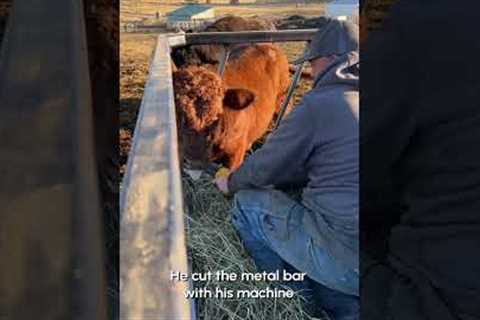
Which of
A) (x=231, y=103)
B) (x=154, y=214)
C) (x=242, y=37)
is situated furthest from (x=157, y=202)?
(x=242, y=37)

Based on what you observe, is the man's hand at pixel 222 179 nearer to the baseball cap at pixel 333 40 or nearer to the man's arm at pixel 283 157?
the man's arm at pixel 283 157

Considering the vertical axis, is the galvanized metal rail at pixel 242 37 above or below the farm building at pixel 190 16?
below

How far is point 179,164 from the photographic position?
5.47ft

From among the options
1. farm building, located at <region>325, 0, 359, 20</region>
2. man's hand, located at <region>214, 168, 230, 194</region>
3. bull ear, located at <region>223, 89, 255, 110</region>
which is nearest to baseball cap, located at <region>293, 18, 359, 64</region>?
Result: farm building, located at <region>325, 0, 359, 20</region>

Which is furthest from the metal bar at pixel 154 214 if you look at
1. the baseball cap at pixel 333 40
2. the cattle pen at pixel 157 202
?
the baseball cap at pixel 333 40

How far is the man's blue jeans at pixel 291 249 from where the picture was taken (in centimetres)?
168

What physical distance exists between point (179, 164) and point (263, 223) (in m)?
0.20

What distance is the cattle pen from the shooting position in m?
1.61

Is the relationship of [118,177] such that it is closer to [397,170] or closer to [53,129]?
[53,129]

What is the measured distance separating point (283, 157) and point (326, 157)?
0.08 m

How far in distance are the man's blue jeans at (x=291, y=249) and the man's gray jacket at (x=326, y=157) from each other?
0.02m

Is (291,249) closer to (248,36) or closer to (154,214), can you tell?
(154,214)

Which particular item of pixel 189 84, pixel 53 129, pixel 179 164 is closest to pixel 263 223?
pixel 179 164

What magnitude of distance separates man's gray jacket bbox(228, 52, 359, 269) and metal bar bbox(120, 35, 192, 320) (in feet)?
0.48
